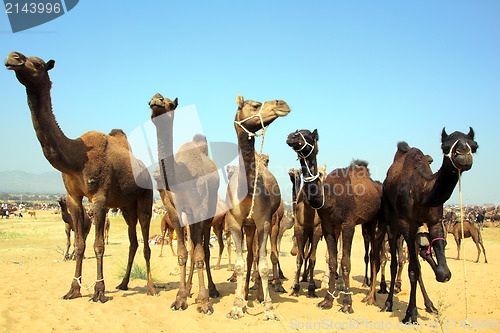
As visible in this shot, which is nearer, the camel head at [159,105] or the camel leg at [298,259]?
the camel head at [159,105]

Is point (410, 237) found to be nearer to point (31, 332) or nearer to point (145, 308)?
point (145, 308)

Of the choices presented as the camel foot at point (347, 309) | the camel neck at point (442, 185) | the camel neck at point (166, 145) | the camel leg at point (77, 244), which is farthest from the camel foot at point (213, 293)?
the camel neck at point (442, 185)

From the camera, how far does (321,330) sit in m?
6.02

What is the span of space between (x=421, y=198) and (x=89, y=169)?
628cm

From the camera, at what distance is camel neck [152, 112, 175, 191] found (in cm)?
669

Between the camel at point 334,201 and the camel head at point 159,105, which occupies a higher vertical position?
the camel head at point 159,105

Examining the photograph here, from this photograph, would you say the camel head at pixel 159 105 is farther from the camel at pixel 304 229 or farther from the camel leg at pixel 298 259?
the camel leg at pixel 298 259

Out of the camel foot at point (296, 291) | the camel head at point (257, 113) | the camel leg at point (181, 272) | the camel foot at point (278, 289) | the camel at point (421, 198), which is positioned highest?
the camel head at point (257, 113)

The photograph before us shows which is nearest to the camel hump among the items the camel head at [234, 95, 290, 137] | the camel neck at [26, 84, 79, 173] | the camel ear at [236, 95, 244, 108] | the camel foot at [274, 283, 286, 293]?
the camel head at [234, 95, 290, 137]

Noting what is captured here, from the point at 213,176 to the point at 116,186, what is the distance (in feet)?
7.09

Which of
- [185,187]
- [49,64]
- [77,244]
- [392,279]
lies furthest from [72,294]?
[392,279]

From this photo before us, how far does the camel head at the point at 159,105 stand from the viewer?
6.43 m

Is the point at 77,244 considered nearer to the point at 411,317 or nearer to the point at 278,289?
the point at 278,289

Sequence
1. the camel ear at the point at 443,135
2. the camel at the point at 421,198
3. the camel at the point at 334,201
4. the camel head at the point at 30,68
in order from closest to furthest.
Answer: the camel at the point at 421,198
the camel ear at the point at 443,135
the camel head at the point at 30,68
the camel at the point at 334,201
